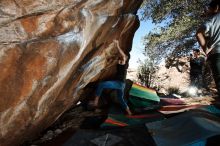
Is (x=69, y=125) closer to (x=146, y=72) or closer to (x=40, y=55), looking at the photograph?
(x=40, y=55)

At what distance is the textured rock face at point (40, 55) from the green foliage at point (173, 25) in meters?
5.94

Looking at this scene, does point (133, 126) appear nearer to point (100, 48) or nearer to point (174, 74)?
point (100, 48)

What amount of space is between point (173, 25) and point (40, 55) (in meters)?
8.84

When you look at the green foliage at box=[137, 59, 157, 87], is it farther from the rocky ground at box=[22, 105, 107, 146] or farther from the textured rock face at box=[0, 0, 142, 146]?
the textured rock face at box=[0, 0, 142, 146]

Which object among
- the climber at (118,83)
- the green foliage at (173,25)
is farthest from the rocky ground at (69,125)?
the green foliage at (173,25)

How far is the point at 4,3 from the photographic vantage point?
12.2 ft

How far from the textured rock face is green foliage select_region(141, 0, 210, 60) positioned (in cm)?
594

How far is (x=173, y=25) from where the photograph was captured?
11.9 metres

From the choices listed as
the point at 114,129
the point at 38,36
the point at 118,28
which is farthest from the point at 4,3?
the point at 118,28

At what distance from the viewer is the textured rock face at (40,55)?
3828mm

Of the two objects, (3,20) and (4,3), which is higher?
(4,3)

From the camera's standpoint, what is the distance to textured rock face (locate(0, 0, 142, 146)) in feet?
12.6

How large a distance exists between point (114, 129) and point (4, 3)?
265cm

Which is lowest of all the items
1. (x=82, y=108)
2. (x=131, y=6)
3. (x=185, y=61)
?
(x=82, y=108)
